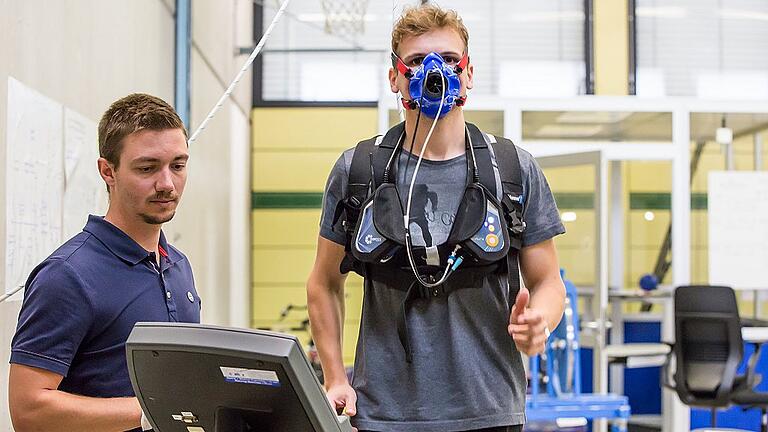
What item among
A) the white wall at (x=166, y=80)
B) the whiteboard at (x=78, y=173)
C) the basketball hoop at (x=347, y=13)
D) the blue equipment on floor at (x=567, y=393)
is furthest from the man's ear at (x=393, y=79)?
the basketball hoop at (x=347, y=13)

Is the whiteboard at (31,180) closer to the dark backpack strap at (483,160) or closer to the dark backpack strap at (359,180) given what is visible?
the dark backpack strap at (359,180)

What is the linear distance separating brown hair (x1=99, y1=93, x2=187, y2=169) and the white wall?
3.30ft

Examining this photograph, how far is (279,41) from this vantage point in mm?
9266

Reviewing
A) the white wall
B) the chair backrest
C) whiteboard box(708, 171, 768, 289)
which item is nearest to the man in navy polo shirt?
the white wall

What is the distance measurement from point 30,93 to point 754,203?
4.95 meters

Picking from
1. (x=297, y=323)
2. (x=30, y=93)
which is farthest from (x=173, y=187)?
(x=297, y=323)

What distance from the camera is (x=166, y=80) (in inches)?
209

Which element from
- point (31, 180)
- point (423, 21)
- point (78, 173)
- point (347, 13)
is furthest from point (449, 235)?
point (347, 13)

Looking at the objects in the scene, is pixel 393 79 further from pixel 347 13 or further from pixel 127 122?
pixel 347 13

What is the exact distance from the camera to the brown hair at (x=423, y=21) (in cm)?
170

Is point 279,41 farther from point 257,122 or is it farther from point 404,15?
point 404,15

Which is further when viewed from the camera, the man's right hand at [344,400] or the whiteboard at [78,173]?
the whiteboard at [78,173]

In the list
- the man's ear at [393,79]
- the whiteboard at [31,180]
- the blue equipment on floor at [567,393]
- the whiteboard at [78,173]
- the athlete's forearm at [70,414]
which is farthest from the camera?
the blue equipment on floor at [567,393]

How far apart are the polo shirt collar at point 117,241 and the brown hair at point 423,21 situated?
57cm
